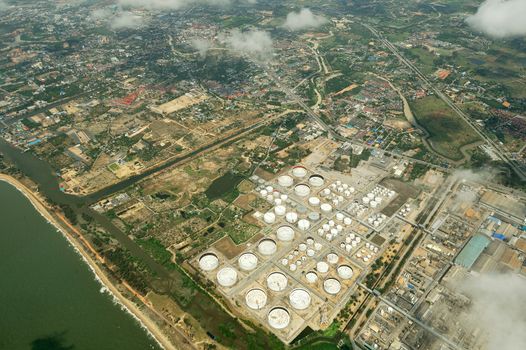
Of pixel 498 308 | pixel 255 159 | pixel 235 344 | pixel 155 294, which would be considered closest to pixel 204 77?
pixel 255 159

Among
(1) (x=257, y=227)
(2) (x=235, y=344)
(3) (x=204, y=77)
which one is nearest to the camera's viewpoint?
(2) (x=235, y=344)

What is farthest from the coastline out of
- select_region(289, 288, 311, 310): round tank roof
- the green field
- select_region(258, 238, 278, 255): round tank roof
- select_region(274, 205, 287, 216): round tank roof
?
the green field

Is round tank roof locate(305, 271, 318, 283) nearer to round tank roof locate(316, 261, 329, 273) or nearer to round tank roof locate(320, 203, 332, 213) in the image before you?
round tank roof locate(316, 261, 329, 273)

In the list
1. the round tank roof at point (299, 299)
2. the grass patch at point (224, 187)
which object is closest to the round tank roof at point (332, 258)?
the round tank roof at point (299, 299)

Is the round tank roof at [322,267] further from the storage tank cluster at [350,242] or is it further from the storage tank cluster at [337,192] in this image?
the storage tank cluster at [337,192]

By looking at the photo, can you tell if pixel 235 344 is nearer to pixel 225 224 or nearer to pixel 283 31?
pixel 225 224
